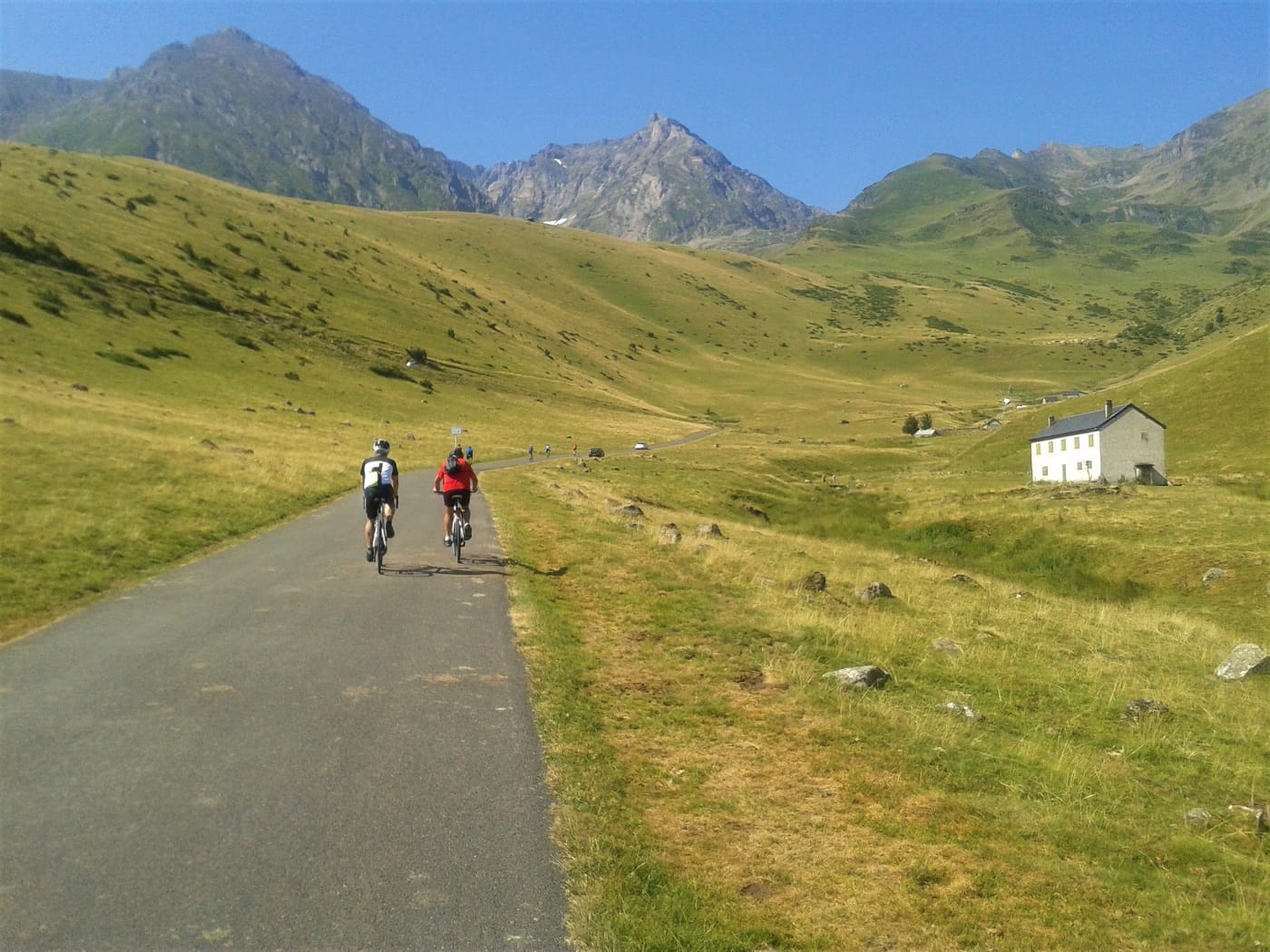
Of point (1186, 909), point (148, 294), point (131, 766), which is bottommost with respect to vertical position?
point (1186, 909)

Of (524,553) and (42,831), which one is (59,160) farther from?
(42,831)

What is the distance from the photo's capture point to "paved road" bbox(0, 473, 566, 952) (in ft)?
17.5

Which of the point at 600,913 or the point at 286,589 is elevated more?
the point at 286,589

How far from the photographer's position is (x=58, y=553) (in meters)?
16.8

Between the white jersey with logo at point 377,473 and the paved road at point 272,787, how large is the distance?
463cm

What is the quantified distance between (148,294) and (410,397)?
25820mm

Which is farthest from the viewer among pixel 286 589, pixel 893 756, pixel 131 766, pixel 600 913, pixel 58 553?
→ pixel 58 553

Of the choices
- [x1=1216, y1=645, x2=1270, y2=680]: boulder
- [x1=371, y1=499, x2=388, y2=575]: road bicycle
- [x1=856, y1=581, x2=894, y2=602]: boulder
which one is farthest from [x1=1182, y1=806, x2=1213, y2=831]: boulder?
[x1=371, y1=499, x2=388, y2=575]: road bicycle

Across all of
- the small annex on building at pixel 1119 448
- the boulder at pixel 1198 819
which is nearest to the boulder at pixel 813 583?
the boulder at pixel 1198 819

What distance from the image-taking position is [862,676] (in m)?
11.3

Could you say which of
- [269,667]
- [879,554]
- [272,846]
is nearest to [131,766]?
[272,846]

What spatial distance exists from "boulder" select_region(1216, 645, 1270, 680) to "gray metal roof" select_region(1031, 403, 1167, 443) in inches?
2104

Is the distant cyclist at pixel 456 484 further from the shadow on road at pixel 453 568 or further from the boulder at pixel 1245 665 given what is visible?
the boulder at pixel 1245 665

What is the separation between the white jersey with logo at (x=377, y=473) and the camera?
17.5 meters
